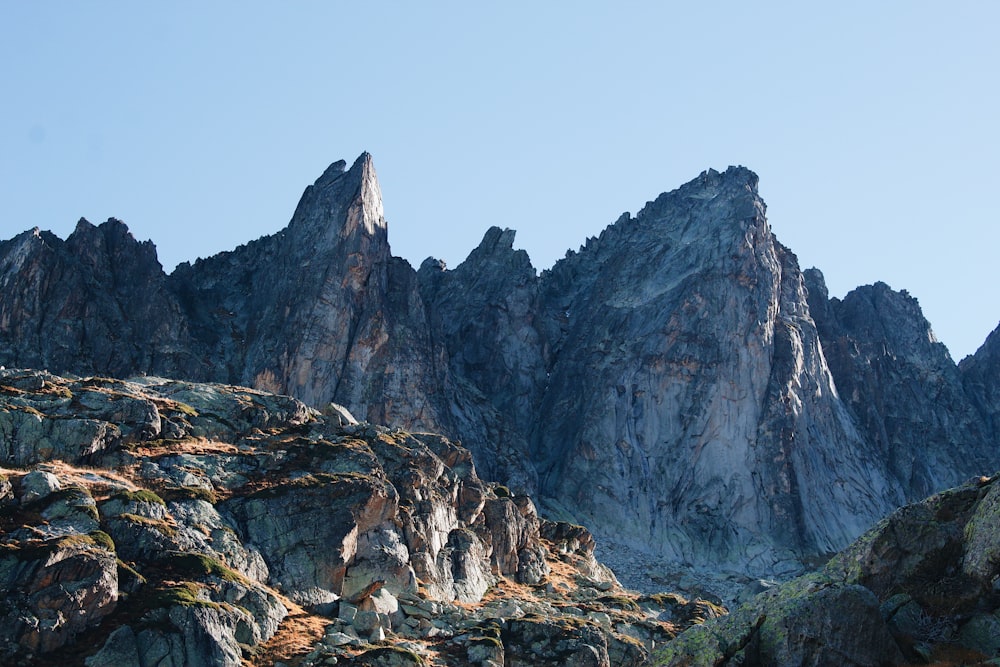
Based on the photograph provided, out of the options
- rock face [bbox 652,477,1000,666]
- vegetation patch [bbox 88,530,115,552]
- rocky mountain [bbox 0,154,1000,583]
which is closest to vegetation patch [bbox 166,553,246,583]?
vegetation patch [bbox 88,530,115,552]

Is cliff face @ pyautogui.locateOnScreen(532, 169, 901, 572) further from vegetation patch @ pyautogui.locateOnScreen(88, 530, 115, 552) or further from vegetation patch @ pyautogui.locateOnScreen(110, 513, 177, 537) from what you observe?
vegetation patch @ pyautogui.locateOnScreen(88, 530, 115, 552)

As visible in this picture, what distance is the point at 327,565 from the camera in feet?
250

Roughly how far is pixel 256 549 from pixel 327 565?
181 inches

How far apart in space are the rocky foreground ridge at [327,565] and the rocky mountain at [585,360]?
49356 mm

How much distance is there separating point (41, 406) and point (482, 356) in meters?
110

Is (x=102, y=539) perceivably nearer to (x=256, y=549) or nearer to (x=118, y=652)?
(x=118, y=652)

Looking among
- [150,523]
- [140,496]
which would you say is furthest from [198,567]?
[140,496]

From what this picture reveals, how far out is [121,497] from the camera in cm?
7006

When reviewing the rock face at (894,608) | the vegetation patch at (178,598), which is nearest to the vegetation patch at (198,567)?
the vegetation patch at (178,598)

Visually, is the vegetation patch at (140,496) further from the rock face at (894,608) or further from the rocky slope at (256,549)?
the rock face at (894,608)

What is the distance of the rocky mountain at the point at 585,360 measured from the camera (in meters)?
150

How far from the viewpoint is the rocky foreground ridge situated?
32219 mm

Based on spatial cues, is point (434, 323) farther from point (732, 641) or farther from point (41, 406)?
point (732, 641)

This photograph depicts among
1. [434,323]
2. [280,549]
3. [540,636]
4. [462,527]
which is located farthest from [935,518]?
[434,323]
